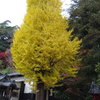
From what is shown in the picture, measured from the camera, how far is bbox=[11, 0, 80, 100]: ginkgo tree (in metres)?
9.17

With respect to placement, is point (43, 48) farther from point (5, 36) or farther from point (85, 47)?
point (5, 36)

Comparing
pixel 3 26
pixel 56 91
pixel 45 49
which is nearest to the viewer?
pixel 45 49

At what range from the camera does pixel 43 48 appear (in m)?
9.13

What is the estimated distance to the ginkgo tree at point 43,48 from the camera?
9172 millimetres

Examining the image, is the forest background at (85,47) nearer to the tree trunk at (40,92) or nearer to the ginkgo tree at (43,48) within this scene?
the ginkgo tree at (43,48)

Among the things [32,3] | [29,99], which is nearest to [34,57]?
[32,3]

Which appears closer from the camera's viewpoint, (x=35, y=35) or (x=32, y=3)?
(x=35, y=35)

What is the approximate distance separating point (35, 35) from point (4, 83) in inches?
147

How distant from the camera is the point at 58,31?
10.2m

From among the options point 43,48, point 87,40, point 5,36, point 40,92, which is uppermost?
point 5,36

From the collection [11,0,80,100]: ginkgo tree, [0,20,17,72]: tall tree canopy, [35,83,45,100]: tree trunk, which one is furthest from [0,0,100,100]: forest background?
[0,20,17,72]: tall tree canopy

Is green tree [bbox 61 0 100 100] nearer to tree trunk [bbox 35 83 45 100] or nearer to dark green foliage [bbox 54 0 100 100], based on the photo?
dark green foliage [bbox 54 0 100 100]

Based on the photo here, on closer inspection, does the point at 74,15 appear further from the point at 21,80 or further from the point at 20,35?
the point at 21,80

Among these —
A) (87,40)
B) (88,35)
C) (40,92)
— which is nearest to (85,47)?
(87,40)
